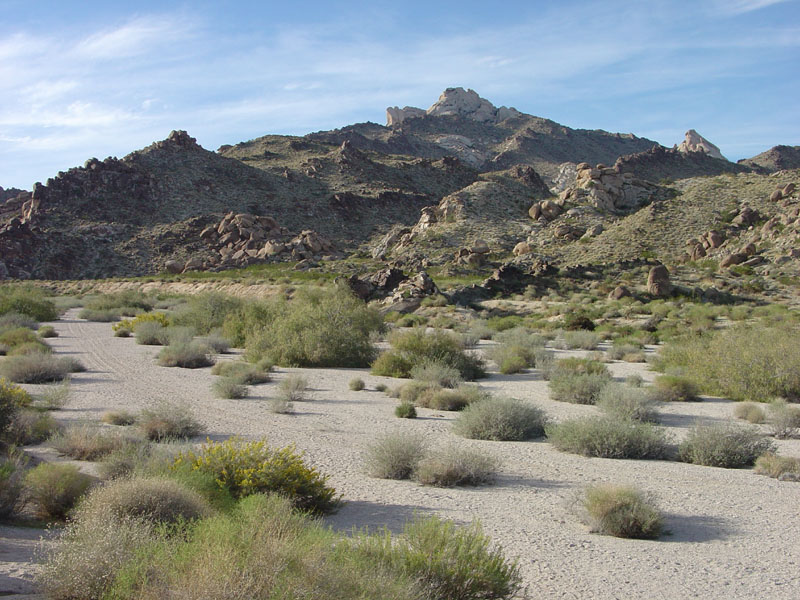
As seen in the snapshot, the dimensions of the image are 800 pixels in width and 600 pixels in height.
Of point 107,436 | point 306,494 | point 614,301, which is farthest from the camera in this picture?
point 614,301

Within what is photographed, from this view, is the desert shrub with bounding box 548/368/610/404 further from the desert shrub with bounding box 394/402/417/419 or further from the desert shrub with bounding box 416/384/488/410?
the desert shrub with bounding box 394/402/417/419

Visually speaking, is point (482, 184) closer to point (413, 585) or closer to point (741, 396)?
point (741, 396)

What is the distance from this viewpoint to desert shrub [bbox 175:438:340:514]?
22.8 feet

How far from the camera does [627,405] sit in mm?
12445

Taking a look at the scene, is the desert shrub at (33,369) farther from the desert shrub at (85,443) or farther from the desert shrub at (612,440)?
the desert shrub at (612,440)

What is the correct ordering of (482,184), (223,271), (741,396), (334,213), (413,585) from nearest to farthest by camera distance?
(413,585)
(741,396)
(223,271)
(482,184)
(334,213)

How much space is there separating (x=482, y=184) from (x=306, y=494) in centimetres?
6849

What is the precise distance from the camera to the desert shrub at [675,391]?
49.0 feet

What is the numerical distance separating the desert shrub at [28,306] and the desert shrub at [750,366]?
32.8m

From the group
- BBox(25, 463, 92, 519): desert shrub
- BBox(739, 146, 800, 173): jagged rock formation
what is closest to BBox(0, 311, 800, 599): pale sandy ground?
BBox(25, 463, 92, 519): desert shrub

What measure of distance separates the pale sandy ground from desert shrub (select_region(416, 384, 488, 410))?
0.39 m

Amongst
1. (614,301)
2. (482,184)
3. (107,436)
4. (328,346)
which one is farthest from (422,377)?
(482,184)

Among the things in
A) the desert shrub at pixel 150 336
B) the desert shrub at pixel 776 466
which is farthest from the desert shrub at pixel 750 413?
the desert shrub at pixel 150 336

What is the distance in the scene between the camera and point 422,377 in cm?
1666
